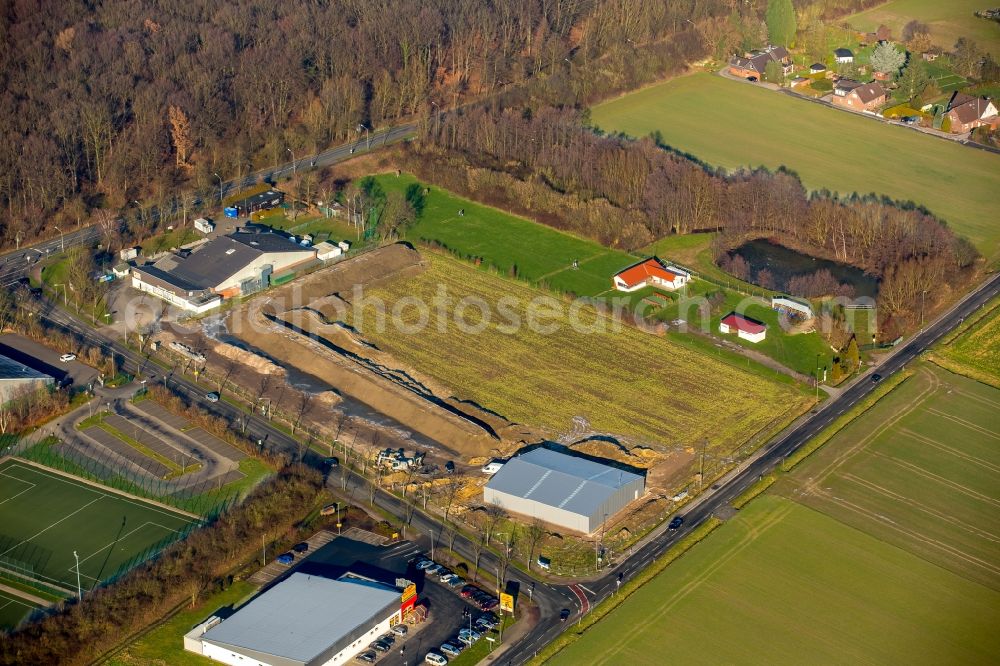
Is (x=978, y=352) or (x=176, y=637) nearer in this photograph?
(x=176, y=637)

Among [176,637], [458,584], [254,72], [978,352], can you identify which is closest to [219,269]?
[254,72]

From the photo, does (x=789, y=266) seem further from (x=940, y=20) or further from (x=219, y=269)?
(x=940, y=20)

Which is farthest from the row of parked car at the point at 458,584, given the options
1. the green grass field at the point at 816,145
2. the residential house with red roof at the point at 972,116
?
the residential house with red roof at the point at 972,116

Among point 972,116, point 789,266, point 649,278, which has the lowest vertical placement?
point 649,278

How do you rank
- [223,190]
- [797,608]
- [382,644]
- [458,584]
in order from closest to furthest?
1. [382,644]
2. [797,608]
3. [458,584]
4. [223,190]

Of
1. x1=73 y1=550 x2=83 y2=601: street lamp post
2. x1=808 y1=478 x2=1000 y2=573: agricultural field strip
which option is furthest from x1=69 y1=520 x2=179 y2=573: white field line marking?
x1=808 y1=478 x2=1000 y2=573: agricultural field strip
